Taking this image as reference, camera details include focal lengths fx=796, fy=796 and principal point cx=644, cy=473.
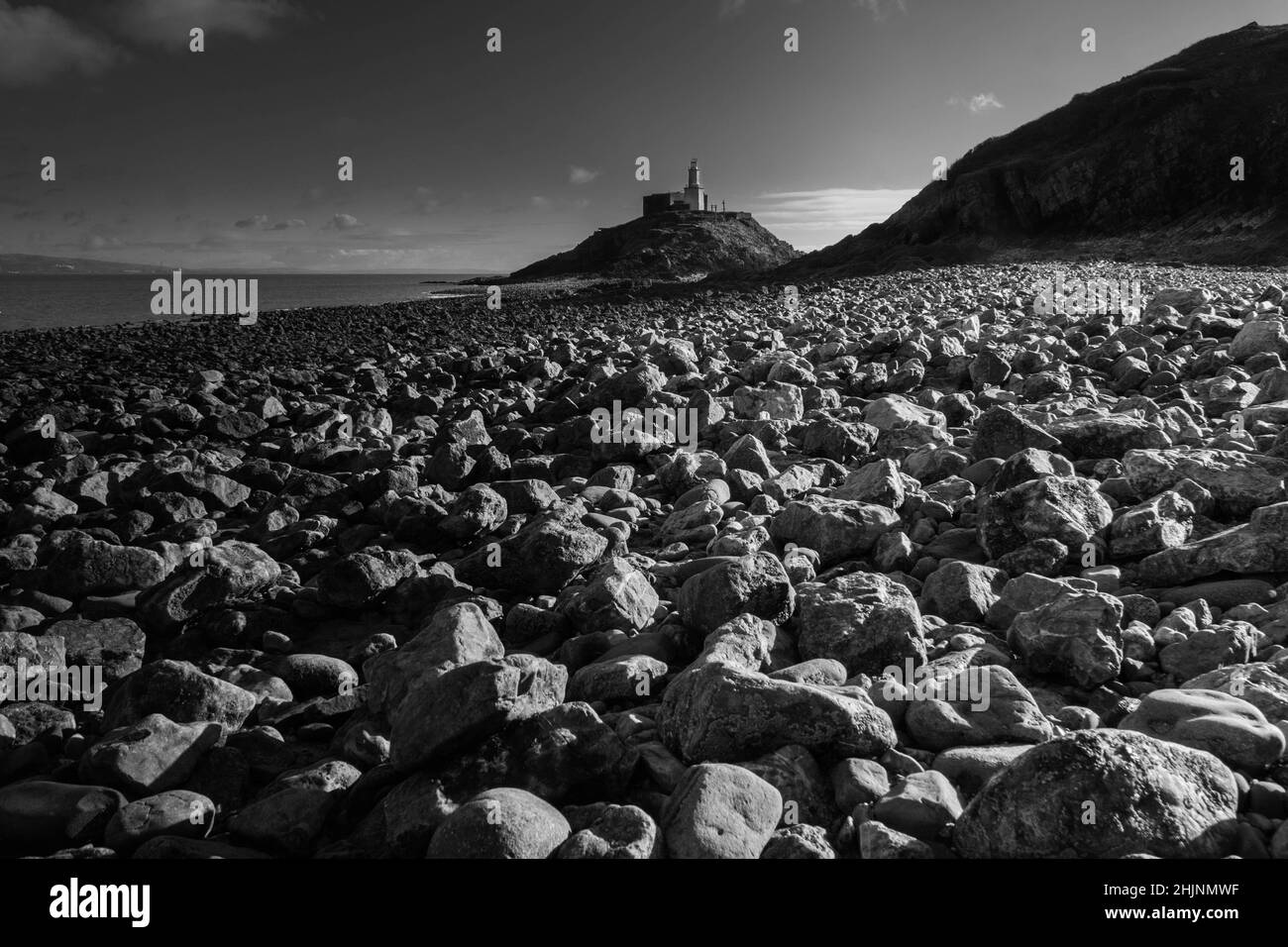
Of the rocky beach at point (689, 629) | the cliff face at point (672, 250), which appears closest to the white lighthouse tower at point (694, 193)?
the cliff face at point (672, 250)

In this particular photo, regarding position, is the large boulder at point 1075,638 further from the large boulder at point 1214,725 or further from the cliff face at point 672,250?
the cliff face at point 672,250

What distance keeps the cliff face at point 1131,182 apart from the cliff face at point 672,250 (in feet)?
84.2

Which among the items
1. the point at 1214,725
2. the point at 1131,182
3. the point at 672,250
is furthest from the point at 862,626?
the point at 672,250

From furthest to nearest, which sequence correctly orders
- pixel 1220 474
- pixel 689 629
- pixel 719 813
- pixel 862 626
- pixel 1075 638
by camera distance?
1. pixel 1220 474
2. pixel 689 629
3. pixel 862 626
4. pixel 1075 638
5. pixel 719 813

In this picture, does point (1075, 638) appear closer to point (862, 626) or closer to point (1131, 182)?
point (862, 626)

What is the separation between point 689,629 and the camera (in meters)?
3.54

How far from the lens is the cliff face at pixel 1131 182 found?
127ft

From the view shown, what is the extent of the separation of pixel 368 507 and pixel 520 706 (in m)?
3.65

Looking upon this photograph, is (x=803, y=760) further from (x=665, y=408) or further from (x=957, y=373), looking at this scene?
(x=957, y=373)

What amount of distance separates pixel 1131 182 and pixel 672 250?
153ft

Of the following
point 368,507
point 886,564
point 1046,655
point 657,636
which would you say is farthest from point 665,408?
point 1046,655

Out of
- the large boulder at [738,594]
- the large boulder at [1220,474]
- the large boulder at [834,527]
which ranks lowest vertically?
the large boulder at [738,594]
